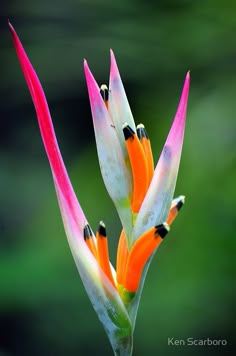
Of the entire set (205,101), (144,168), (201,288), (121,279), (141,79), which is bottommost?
(201,288)

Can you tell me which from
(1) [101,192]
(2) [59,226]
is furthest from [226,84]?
(2) [59,226]

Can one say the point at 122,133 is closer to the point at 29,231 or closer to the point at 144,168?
the point at 144,168

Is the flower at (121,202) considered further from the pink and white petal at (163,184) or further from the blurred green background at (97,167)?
the blurred green background at (97,167)

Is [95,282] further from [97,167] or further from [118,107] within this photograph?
[97,167]

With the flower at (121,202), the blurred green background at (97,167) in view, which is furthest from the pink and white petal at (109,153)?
the blurred green background at (97,167)

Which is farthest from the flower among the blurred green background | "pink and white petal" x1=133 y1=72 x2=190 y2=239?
the blurred green background

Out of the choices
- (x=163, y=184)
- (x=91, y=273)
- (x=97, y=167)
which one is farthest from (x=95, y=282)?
(x=97, y=167)
